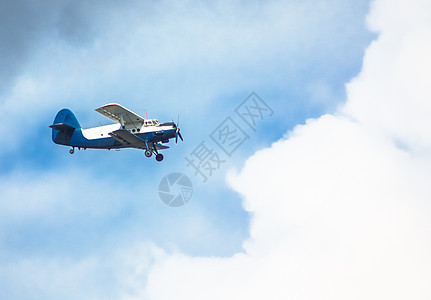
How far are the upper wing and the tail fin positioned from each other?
6.38 meters

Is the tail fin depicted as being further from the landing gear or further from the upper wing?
the landing gear

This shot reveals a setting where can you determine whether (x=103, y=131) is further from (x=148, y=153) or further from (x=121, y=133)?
(x=148, y=153)

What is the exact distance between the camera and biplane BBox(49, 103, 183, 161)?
153 ft

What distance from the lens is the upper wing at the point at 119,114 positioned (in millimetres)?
45769

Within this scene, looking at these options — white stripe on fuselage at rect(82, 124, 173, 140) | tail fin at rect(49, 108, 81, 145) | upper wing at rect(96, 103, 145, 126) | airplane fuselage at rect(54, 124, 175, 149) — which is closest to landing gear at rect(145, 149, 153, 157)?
airplane fuselage at rect(54, 124, 175, 149)

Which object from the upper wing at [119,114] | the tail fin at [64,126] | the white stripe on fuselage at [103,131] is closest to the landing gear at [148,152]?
the white stripe on fuselage at [103,131]

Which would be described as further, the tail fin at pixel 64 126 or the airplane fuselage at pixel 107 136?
the tail fin at pixel 64 126

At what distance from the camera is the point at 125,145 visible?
48938 millimetres

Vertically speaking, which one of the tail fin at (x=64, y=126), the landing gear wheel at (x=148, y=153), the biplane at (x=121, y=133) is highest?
the tail fin at (x=64, y=126)

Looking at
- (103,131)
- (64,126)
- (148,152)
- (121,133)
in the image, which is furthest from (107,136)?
(64,126)

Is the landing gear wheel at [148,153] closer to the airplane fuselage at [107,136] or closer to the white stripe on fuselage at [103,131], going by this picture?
the airplane fuselage at [107,136]

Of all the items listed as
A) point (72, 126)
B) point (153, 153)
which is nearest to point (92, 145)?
point (72, 126)

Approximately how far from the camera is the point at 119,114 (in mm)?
46844

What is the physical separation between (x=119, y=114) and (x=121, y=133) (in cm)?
190
